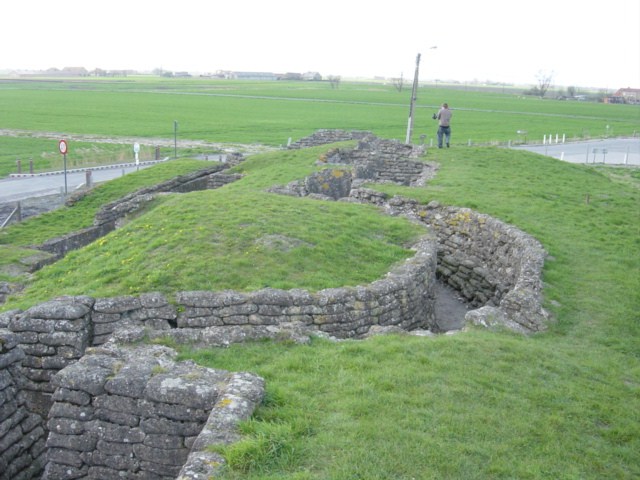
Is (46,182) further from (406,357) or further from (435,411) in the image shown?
(435,411)

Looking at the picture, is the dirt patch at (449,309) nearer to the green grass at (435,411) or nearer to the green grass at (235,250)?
the green grass at (235,250)

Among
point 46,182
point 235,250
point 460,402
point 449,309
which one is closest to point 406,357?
point 460,402

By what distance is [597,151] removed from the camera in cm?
4728

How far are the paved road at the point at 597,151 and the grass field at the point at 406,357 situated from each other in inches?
1090

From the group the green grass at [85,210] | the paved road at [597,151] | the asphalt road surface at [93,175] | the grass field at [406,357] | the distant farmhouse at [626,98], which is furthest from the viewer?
the distant farmhouse at [626,98]

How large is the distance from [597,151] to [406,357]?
43096mm

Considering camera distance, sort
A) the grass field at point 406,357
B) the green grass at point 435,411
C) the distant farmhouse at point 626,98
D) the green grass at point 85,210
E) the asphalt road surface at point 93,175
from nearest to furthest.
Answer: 1. the green grass at point 435,411
2. the grass field at point 406,357
3. the green grass at point 85,210
4. the asphalt road surface at point 93,175
5. the distant farmhouse at point 626,98

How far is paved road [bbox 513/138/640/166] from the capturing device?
48.2 meters

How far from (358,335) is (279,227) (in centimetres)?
458

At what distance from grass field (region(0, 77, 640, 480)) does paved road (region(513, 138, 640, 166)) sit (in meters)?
27.7

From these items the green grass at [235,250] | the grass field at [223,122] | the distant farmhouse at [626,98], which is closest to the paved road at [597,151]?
the grass field at [223,122]

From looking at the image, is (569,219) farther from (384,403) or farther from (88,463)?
(88,463)

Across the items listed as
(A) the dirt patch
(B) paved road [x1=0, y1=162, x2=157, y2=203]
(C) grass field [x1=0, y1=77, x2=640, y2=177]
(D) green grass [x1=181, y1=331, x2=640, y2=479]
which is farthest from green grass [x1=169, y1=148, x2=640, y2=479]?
(C) grass field [x1=0, y1=77, x2=640, y2=177]

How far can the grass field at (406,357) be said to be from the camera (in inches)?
285
